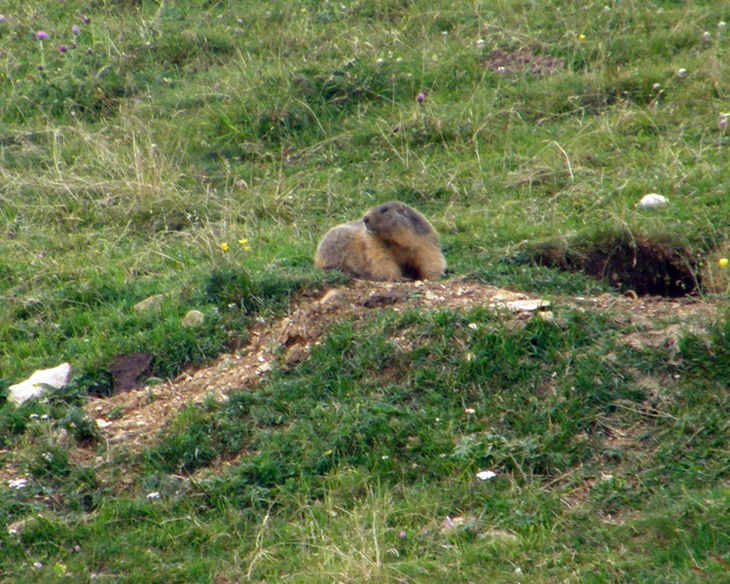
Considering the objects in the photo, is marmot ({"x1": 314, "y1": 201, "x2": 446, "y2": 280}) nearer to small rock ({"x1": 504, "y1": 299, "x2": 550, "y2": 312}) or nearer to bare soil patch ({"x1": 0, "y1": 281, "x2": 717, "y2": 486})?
bare soil patch ({"x1": 0, "y1": 281, "x2": 717, "y2": 486})

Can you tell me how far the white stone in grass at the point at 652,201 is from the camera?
701cm

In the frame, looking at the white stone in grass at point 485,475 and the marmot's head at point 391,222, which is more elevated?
the marmot's head at point 391,222

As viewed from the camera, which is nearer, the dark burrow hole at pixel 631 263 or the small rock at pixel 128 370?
the small rock at pixel 128 370

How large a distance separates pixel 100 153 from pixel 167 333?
3479 mm

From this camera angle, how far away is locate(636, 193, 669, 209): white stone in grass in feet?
23.0

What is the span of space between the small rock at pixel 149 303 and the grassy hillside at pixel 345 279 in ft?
0.23

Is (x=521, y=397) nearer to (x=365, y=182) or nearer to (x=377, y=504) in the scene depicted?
(x=377, y=504)

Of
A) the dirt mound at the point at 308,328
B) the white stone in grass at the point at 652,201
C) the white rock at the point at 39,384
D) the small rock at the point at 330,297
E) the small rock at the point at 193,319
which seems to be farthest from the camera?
the white stone in grass at the point at 652,201

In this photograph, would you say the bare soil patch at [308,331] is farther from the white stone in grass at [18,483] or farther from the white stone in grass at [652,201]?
the white stone in grass at [652,201]

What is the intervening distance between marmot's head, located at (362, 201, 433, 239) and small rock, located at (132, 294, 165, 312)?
1466 mm

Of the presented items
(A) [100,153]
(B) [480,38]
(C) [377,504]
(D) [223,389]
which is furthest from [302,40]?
(C) [377,504]

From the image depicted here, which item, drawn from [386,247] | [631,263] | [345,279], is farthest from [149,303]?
[631,263]

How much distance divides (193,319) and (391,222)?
1.48 m

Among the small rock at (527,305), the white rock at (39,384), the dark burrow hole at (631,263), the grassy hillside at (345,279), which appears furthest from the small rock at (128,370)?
the dark burrow hole at (631,263)
